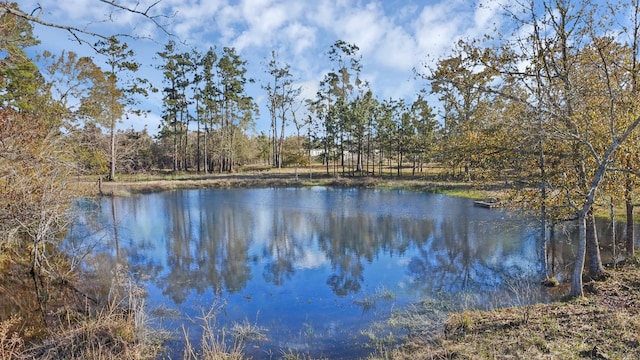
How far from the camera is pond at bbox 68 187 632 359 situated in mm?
8297

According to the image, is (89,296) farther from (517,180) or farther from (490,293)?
(517,180)

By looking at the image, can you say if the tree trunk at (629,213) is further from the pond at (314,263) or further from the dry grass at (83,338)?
the dry grass at (83,338)

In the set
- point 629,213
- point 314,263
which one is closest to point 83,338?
point 314,263

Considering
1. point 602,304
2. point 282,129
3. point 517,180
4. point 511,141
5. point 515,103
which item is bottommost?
point 602,304

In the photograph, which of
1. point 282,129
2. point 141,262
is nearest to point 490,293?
point 141,262

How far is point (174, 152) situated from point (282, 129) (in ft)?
44.8

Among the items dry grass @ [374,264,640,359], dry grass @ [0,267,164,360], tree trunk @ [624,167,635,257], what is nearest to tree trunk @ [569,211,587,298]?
dry grass @ [374,264,640,359]

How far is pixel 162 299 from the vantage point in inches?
383

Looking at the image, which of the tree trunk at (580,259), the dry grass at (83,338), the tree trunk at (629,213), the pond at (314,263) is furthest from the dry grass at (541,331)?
the dry grass at (83,338)

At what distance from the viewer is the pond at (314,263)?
8.30 metres

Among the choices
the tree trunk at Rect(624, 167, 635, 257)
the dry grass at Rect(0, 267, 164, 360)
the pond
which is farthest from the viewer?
the tree trunk at Rect(624, 167, 635, 257)

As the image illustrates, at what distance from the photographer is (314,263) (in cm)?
1272

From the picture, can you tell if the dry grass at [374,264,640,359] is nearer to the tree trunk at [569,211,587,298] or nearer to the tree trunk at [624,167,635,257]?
the tree trunk at [569,211,587,298]

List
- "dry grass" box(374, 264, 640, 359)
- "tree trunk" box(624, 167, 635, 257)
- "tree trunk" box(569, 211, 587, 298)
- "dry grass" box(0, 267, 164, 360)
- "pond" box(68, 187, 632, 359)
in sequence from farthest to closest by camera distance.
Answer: "tree trunk" box(624, 167, 635, 257) → "pond" box(68, 187, 632, 359) → "tree trunk" box(569, 211, 587, 298) → "dry grass" box(0, 267, 164, 360) → "dry grass" box(374, 264, 640, 359)
